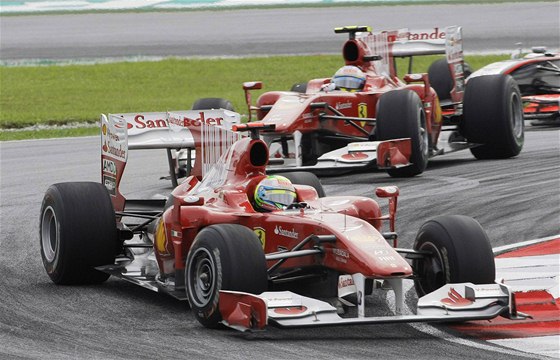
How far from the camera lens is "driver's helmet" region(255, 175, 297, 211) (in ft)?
36.8

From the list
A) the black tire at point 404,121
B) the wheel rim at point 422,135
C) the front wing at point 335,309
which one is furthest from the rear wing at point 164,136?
the wheel rim at point 422,135

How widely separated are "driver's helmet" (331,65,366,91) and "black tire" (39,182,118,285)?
27.5ft

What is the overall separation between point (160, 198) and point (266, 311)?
482cm

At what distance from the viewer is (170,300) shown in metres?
11.6

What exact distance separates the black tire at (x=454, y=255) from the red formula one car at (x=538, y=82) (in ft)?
46.2

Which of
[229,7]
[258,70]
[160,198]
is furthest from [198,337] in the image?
[229,7]

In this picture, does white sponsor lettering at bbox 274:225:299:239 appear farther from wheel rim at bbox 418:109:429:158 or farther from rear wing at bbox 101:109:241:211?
wheel rim at bbox 418:109:429:158

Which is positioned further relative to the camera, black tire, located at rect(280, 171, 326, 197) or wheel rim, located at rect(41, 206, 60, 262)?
wheel rim, located at rect(41, 206, 60, 262)

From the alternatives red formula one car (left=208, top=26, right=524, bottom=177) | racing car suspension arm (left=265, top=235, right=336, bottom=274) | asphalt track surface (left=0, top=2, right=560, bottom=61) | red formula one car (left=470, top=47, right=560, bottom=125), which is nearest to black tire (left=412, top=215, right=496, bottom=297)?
racing car suspension arm (left=265, top=235, right=336, bottom=274)

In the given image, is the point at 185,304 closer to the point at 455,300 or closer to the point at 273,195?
the point at 273,195

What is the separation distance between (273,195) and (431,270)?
148 centimetres

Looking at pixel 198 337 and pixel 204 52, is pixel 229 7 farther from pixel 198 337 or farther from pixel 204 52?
pixel 198 337

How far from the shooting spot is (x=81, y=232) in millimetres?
12062

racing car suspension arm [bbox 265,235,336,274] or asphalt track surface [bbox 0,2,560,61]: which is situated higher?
racing car suspension arm [bbox 265,235,336,274]
